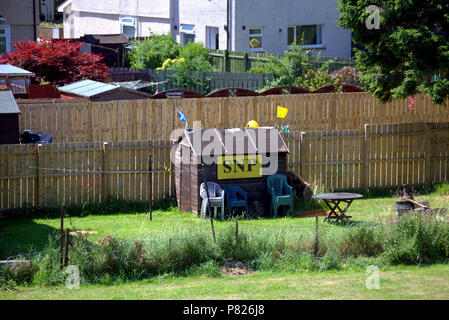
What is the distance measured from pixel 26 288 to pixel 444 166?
12503 millimetres

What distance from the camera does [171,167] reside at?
16172mm

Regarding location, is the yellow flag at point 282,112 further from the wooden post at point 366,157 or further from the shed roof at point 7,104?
the shed roof at point 7,104

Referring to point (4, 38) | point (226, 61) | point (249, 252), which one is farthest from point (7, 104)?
point (4, 38)

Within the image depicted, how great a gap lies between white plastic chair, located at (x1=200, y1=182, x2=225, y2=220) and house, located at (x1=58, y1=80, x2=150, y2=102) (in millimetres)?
6986

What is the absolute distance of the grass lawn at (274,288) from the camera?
9133 millimetres

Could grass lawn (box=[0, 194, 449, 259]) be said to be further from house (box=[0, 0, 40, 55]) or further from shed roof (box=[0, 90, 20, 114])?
house (box=[0, 0, 40, 55])

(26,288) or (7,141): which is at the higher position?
(7,141)

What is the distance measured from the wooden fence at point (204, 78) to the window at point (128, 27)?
1053 centimetres

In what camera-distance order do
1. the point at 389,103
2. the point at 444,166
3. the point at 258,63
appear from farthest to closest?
the point at 258,63, the point at 389,103, the point at 444,166

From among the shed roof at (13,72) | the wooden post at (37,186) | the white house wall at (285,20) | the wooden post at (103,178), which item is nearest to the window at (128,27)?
the white house wall at (285,20)

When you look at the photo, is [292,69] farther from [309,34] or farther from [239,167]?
[239,167]

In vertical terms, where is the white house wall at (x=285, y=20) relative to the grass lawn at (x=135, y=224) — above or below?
above

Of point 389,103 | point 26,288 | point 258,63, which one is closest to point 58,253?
point 26,288
